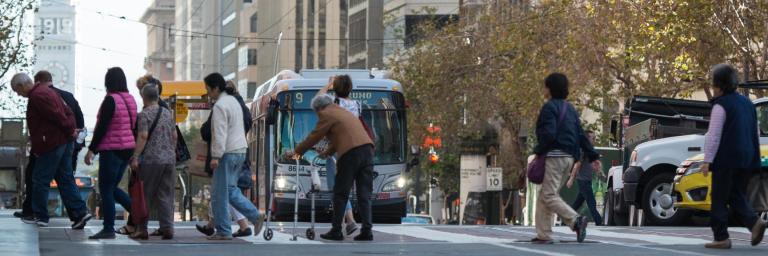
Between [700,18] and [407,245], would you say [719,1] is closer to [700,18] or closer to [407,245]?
[700,18]

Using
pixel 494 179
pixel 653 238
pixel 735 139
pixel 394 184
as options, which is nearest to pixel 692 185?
pixel 653 238

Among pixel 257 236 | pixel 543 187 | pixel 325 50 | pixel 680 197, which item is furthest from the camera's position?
pixel 325 50

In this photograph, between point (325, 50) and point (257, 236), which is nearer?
point (257, 236)

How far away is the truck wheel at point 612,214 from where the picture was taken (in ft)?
99.9

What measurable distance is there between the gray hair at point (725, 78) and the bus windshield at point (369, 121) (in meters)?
16.5

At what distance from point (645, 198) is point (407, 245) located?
32.6ft

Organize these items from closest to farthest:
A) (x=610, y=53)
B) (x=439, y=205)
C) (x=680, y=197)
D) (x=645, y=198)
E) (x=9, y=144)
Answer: (x=680, y=197), (x=645, y=198), (x=610, y=53), (x=9, y=144), (x=439, y=205)

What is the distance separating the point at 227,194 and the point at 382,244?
1474 millimetres

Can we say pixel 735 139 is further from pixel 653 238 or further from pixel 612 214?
pixel 612 214

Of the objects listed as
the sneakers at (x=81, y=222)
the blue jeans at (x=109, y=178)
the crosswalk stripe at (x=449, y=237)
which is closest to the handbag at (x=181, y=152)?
the blue jeans at (x=109, y=178)

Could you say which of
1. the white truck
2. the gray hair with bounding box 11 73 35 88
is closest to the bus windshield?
the white truck

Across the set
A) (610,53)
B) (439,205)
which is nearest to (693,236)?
(610,53)

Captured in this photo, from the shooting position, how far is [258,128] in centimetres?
3525

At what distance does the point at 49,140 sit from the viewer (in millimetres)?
19297
